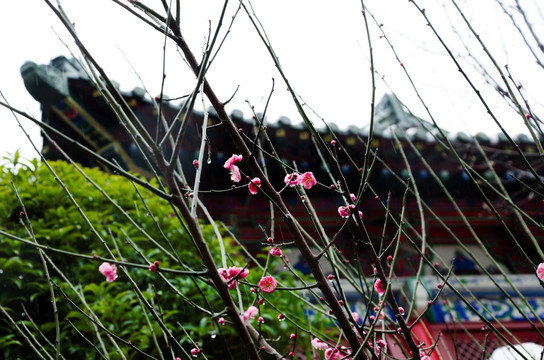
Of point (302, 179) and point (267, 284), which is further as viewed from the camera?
point (302, 179)

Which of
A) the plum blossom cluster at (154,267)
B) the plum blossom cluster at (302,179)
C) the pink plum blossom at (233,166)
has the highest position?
the pink plum blossom at (233,166)

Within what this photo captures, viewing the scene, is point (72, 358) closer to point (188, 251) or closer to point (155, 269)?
point (188, 251)

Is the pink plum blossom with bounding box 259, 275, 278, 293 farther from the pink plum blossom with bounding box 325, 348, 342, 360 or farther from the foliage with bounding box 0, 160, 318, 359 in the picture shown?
the foliage with bounding box 0, 160, 318, 359

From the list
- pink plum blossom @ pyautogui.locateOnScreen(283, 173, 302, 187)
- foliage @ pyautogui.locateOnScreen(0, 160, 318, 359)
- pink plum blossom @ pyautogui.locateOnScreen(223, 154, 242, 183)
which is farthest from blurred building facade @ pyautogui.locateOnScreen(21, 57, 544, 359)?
pink plum blossom @ pyautogui.locateOnScreen(283, 173, 302, 187)

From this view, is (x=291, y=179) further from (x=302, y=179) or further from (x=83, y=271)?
(x=83, y=271)

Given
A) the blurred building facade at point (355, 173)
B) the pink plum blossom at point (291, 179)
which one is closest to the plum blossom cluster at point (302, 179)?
the pink plum blossom at point (291, 179)

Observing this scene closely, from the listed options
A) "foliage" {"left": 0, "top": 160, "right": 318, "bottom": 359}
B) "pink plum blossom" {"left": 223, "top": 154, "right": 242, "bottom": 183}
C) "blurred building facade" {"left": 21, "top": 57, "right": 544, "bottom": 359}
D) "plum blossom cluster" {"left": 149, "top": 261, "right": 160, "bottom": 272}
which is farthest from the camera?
"blurred building facade" {"left": 21, "top": 57, "right": 544, "bottom": 359}

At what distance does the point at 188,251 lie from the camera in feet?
11.1

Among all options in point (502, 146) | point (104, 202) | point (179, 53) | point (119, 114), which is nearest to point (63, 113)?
point (104, 202)

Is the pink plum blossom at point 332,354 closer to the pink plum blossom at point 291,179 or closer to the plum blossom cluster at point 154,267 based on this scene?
the pink plum blossom at point 291,179

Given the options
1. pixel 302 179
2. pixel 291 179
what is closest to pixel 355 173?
pixel 302 179

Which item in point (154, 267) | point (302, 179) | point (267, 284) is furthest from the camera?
point (302, 179)

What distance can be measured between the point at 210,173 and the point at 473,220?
298cm

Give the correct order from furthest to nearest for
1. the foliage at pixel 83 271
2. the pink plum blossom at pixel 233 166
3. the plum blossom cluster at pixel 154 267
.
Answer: the foliage at pixel 83 271
the pink plum blossom at pixel 233 166
the plum blossom cluster at pixel 154 267
